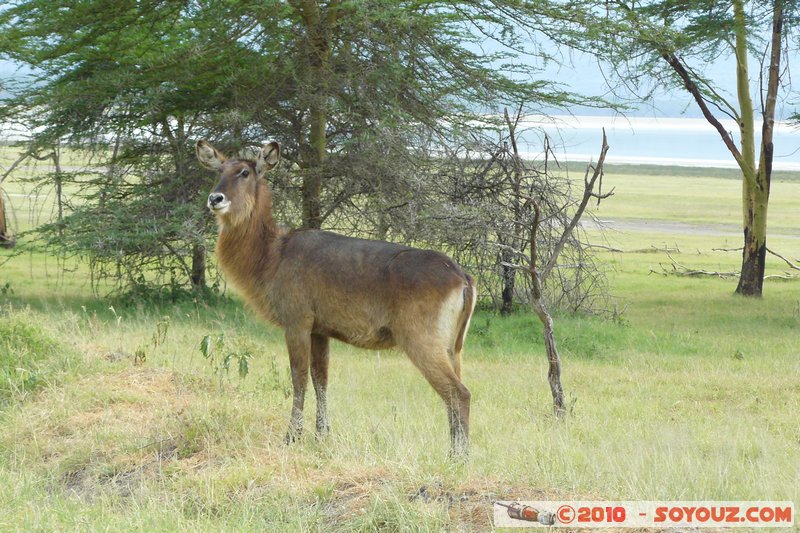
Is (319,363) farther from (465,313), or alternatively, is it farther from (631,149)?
(631,149)

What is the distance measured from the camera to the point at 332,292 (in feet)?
23.1

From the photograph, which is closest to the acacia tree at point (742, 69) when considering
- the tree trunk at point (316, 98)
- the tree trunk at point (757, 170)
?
the tree trunk at point (757, 170)

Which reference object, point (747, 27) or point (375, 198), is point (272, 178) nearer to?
point (375, 198)

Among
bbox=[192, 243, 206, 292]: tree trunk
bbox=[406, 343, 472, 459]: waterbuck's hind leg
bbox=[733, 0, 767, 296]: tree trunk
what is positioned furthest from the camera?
bbox=[733, 0, 767, 296]: tree trunk

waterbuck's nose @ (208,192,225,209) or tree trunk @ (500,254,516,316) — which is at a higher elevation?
waterbuck's nose @ (208,192,225,209)

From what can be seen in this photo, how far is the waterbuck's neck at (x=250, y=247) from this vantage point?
748 centimetres

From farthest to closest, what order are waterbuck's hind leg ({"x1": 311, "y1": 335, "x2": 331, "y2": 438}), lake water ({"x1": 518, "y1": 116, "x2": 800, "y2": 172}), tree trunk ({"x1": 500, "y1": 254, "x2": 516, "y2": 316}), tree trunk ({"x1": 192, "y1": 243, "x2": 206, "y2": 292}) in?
tree trunk ({"x1": 192, "y1": 243, "x2": 206, "y2": 292}), tree trunk ({"x1": 500, "y1": 254, "x2": 516, "y2": 316}), lake water ({"x1": 518, "y1": 116, "x2": 800, "y2": 172}), waterbuck's hind leg ({"x1": 311, "y1": 335, "x2": 331, "y2": 438})

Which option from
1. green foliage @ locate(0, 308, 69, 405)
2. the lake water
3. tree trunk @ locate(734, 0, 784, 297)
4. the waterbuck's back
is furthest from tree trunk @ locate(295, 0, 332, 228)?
tree trunk @ locate(734, 0, 784, 297)

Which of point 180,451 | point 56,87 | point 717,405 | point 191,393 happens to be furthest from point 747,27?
point 180,451

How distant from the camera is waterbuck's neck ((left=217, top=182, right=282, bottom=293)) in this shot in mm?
7484

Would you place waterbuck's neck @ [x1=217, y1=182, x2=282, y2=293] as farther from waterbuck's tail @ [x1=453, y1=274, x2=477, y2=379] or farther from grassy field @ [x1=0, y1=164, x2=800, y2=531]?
Answer: waterbuck's tail @ [x1=453, y1=274, x2=477, y2=379]

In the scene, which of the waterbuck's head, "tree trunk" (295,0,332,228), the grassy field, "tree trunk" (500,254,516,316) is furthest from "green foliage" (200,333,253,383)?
"tree trunk" (500,254,516,316)

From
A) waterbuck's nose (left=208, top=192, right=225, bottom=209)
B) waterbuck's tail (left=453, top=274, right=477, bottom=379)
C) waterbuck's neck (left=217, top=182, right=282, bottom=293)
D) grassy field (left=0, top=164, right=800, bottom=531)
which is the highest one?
waterbuck's nose (left=208, top=192, right=225, bottom=209)

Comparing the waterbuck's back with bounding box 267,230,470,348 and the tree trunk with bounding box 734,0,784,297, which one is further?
the tree trunk with bounding box 734,0,784,297
